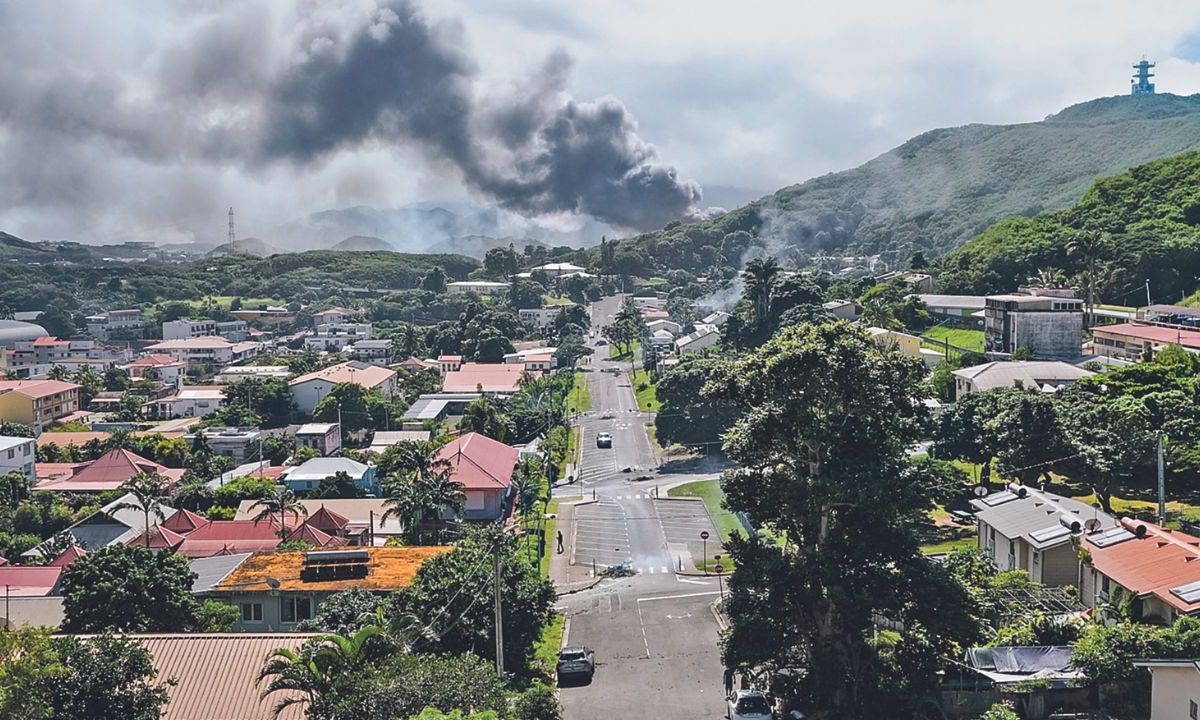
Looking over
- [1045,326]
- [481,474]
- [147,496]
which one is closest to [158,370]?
[481,474]

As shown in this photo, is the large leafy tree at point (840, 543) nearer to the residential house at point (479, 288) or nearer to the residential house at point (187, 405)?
the residential house at point (187, 405)

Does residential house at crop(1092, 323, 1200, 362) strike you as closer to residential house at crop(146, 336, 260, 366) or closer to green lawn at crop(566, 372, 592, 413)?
green lawn at crop(566, 372, 592, 413)

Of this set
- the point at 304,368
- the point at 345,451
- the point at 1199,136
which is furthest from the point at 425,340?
the point at 1199,136

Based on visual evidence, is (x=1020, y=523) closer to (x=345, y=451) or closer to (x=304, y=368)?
(x=345, y=451)

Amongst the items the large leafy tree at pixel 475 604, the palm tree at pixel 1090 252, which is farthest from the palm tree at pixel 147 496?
the palm tree at pixel 1090 252

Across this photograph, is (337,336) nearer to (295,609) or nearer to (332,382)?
(332,382)

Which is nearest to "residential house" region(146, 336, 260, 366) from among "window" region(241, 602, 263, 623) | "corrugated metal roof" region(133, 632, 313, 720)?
"window" region(241, 602, 263, 623)

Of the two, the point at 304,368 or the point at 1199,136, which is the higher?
the point at 1199,136
